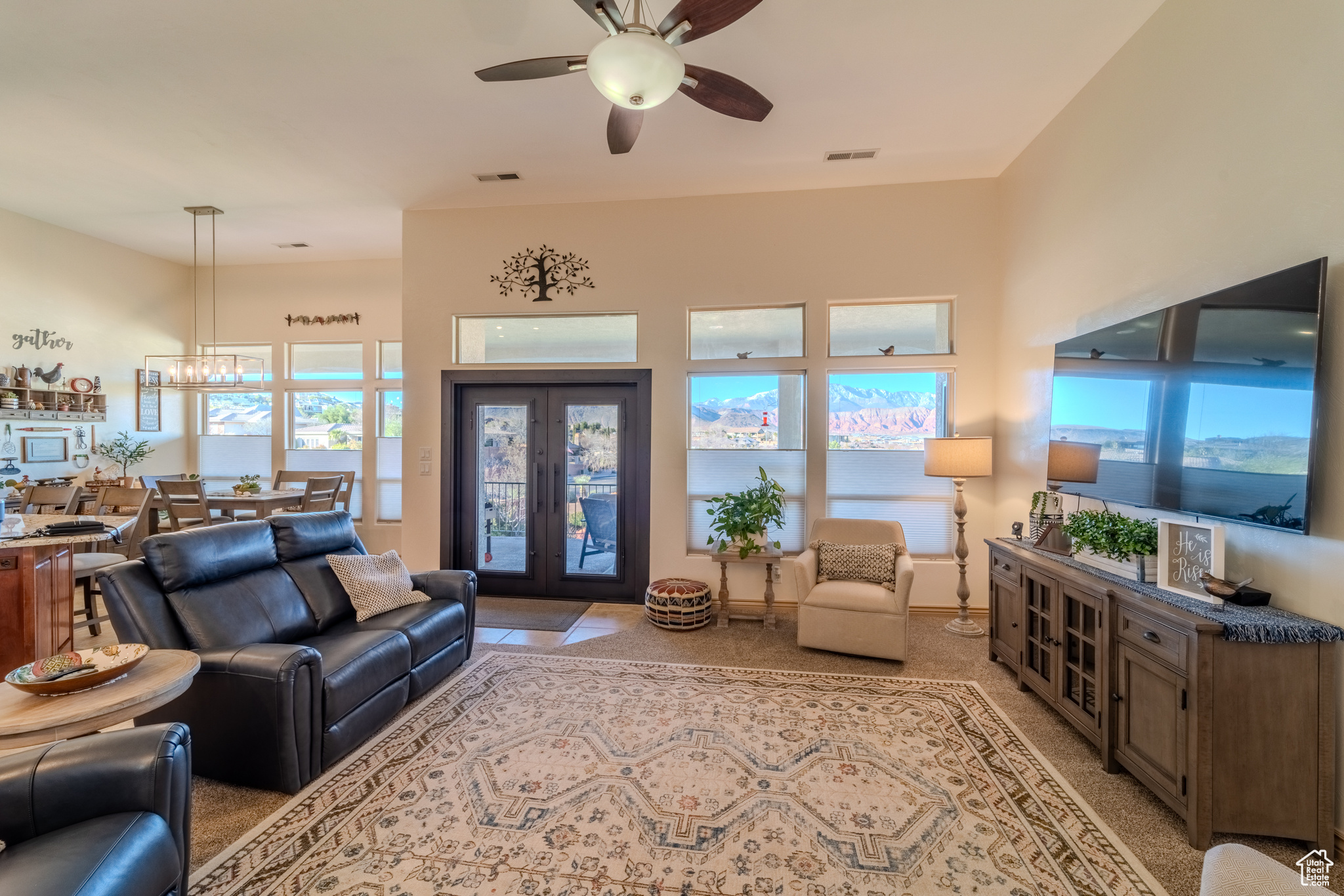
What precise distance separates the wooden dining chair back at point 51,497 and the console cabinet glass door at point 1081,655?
6925 millimetres

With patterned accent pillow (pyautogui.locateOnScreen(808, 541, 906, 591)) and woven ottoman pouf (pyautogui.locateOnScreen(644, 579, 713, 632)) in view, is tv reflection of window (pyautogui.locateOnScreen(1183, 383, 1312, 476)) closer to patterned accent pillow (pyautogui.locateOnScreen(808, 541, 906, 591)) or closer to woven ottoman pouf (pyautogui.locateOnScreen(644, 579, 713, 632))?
patterned accent pillow (pyautogui.locateOnScreen(808, 541, 906, 591))

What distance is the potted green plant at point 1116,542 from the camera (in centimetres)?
256

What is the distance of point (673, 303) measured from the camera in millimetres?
5090

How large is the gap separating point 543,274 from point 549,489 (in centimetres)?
196

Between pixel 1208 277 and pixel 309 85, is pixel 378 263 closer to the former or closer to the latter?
pixel 309 85

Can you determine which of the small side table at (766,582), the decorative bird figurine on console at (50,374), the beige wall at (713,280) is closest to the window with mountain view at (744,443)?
the beige wall at (713,280)

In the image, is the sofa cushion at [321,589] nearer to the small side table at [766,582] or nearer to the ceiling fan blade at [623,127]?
the small side table at [766,582]

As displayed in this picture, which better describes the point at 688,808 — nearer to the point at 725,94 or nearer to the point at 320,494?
the point at 725,94

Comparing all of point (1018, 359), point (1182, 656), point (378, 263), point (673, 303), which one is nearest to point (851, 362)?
point (1018, 359)

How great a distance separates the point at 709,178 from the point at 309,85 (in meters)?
2.76

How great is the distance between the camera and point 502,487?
5465mm

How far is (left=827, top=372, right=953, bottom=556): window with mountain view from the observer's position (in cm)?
487

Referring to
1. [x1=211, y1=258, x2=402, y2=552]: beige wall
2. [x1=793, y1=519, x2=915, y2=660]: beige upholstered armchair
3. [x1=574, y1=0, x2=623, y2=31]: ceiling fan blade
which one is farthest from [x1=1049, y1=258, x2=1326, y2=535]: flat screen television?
[x1=211, y1=258, x2=402, y2=552]: beige wall

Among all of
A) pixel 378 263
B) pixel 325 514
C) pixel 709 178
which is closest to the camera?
pixel 325 514
